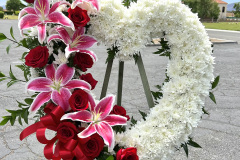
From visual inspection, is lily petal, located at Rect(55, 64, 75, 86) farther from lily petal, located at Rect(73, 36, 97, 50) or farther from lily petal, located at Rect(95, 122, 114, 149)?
lily petal, located at Rect(95, 122, 114, 149)

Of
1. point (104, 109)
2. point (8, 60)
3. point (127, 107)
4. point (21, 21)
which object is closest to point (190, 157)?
point (127, 107)

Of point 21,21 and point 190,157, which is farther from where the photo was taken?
point 190,157

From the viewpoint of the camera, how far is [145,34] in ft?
4.78

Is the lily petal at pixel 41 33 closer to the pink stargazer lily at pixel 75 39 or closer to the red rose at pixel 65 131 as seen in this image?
the pink stargazer lily at pixel 75 39

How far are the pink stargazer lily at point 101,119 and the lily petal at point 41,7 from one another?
0.52 meters

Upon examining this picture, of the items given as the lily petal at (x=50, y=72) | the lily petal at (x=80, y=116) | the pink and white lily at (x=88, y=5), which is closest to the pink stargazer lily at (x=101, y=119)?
the lily petal at (x=80, y=116)

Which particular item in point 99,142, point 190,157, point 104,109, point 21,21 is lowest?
point 190,157

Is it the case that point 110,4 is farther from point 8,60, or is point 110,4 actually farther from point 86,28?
point 8,60

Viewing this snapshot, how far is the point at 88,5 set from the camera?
1.39 metres

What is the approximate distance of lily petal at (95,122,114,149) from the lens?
49.2 inches

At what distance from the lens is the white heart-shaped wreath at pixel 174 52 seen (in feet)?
4.64

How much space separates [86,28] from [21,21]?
356 mm

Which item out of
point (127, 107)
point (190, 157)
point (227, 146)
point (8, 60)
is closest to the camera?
point (190, 157)

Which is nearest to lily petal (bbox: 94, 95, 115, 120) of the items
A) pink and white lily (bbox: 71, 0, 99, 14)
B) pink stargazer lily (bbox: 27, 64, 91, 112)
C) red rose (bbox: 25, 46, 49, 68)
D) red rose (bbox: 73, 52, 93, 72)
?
pink stargazer lily (bbox: 27, 64, 91, 112)
